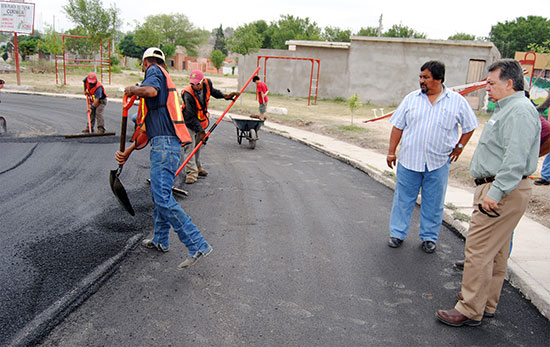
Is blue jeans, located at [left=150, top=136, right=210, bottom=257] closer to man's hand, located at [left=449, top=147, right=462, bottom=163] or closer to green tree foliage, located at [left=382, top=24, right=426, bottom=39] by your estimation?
man's hand, located at [left=449, top=147, right=462, bottom=163]

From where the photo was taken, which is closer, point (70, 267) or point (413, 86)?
point (70, 267)

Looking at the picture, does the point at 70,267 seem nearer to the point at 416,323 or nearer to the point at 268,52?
the point at 416,323

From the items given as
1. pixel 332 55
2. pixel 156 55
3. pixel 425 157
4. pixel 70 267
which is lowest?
pixel 70 267

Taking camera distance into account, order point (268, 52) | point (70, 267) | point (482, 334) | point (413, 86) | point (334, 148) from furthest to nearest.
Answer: point (268, 52) → point (413, 86) → point (334, 148) → point (70, 267) → point (482, 334)

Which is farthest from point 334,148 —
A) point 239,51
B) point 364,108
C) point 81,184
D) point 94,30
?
point 94,30

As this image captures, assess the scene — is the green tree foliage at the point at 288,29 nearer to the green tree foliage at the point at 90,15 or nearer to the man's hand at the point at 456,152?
the green tree foliage at the point at 90,15

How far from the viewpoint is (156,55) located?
4320mm

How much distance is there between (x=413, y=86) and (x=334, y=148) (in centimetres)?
1691

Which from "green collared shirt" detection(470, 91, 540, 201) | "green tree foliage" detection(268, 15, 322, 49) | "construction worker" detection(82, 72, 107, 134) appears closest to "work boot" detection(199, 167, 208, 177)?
"construction worker" detection(82, 72, 107, 134)

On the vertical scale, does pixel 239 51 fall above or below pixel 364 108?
above

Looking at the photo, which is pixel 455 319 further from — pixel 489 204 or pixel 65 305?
pixel 65 305

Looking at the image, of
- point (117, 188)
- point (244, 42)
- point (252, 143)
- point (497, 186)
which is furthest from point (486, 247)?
point (244, 42)

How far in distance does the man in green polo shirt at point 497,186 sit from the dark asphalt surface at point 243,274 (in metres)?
0.25

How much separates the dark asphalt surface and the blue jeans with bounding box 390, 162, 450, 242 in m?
0.24
